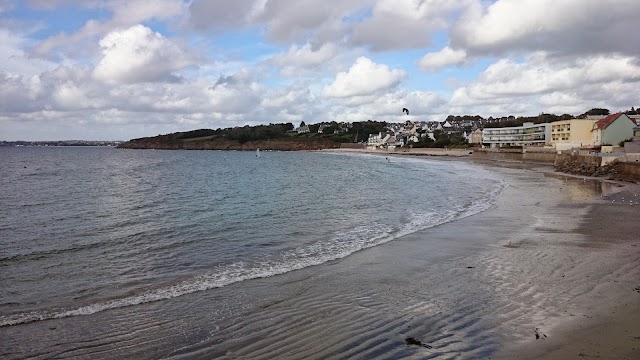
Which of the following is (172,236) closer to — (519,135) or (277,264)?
(277,264)

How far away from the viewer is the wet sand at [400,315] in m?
7.04

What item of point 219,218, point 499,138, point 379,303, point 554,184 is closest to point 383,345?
point 379,303

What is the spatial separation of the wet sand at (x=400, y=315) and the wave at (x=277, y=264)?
0.44 m

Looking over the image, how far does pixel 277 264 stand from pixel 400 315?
4.95 metres

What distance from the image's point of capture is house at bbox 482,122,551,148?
335 feet

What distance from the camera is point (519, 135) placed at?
113 m

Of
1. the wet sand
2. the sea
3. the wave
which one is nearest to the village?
the sea

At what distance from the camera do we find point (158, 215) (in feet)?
72.6

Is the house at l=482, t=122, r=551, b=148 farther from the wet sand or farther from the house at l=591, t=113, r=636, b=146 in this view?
the wet sand

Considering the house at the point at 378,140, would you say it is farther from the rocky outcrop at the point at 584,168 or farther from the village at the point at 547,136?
the rocky outcrop at the point at 584,168

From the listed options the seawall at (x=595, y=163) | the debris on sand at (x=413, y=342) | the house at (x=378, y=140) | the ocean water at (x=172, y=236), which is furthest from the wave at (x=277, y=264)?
the house at (x=378, y=140)

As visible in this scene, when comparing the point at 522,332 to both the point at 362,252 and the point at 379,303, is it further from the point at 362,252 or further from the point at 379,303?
the point at 362,252

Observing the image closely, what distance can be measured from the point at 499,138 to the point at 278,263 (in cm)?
11733

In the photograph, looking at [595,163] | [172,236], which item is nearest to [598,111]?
[595,163]
